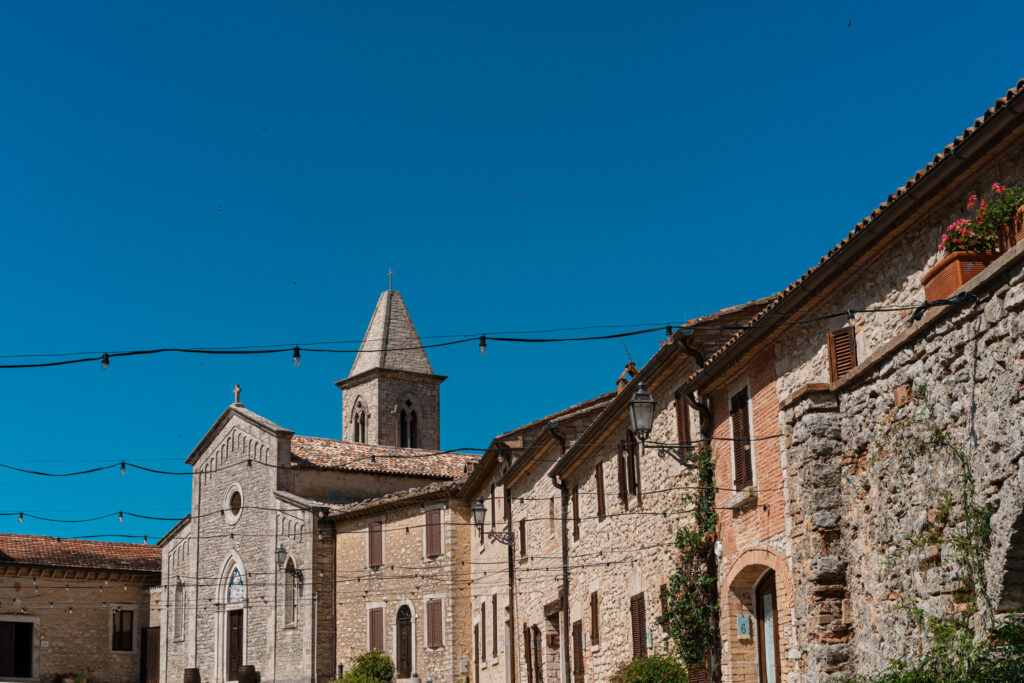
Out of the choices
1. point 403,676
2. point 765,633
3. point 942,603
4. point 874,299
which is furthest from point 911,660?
point 403,676

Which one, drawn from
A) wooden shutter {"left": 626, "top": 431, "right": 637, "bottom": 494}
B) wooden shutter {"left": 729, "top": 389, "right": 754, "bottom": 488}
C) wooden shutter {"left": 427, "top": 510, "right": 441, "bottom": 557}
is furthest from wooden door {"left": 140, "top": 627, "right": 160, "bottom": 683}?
wooden shutter {"left": 729, "top": 389, "right": 754, "bottom": 488}

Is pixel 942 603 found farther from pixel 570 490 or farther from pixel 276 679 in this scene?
pixel 276 679

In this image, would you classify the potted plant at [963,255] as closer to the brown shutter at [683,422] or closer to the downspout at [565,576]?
the brown shutter at [683,422]

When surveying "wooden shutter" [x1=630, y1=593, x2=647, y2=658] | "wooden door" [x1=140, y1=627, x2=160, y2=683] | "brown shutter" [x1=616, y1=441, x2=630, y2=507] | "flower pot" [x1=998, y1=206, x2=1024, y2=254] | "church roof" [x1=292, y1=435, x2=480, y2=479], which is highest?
"church roof" [x1=292, y1=435, x2=480, y2=479]

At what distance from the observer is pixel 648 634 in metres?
19.1

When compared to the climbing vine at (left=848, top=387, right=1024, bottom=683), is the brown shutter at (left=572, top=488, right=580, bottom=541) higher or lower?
higher

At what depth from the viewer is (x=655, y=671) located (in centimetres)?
1731

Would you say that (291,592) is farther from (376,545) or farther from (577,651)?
(577,651)

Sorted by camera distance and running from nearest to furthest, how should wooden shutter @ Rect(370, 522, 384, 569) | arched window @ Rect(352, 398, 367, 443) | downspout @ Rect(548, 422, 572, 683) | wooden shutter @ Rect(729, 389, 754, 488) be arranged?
wooden shutter @ Rect(729, 389, 754, 488), downspout @ Rect(548, 422, 572, 683), wooden shutter @ Rect(370, 522, 384, 569), arched window @ Rect(352, 398, 367, 443)

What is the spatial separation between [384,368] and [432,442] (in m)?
4.98

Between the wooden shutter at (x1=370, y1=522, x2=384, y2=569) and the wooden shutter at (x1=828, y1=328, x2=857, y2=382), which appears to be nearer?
the wooden shutter at (x1=828, y1=328, x2=857, y2=382)

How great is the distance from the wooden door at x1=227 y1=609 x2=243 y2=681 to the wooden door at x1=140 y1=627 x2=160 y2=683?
21.7 feet

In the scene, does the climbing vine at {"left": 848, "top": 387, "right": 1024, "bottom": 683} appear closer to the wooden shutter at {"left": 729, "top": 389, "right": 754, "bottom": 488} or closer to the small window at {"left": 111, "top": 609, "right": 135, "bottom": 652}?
the wooden shutter at {"left": 729, "top": 389, "right": 754, "bottom": 488}

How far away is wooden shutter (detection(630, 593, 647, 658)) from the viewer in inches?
765
